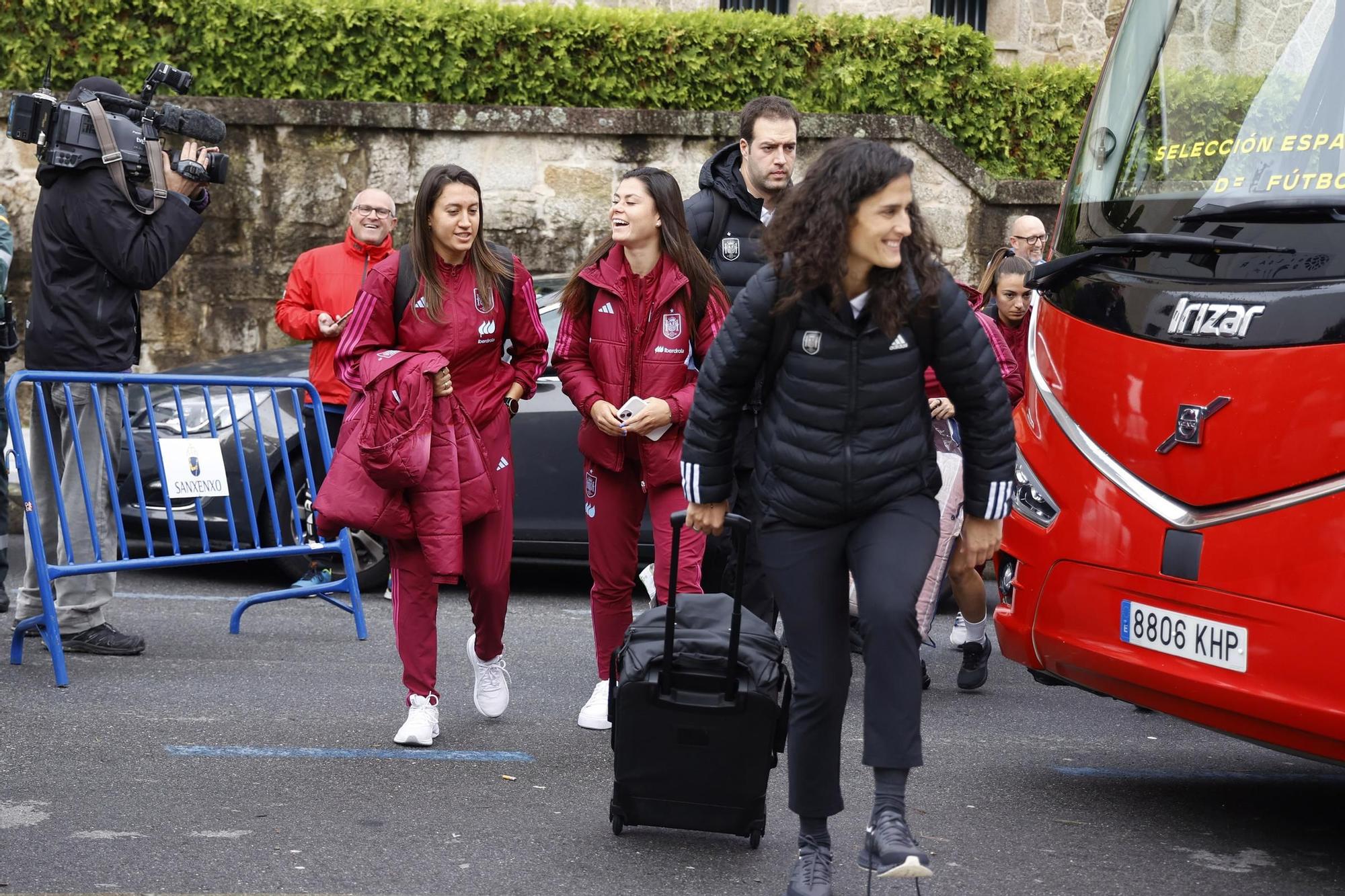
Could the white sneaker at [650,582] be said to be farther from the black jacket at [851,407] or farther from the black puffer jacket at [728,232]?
the black jacket at [851,407]

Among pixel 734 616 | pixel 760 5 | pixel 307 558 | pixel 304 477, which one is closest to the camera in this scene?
pixel 734 616

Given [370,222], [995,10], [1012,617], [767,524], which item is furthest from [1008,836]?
[995,10]

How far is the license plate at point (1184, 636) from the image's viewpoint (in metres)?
4.34

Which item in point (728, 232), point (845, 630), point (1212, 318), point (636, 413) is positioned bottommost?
point (845, 630)

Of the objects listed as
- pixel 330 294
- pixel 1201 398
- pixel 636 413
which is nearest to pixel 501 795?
pixel 636 413

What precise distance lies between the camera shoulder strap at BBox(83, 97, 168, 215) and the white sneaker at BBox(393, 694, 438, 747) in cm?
240

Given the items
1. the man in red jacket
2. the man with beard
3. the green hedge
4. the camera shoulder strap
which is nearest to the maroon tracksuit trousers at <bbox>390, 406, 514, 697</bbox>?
the man with beard

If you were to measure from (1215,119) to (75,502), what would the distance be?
178 inches

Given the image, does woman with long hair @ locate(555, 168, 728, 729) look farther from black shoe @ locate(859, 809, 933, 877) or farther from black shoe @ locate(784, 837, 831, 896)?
black shoe @ locate(859, 809, 933, 877)

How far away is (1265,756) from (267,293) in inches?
319

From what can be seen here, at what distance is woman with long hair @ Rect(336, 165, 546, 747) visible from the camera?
5.48 meters

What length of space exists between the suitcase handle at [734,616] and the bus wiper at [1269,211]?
5.14 ft

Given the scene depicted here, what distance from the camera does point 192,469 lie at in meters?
7.06

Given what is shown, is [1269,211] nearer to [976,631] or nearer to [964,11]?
[976,631]
